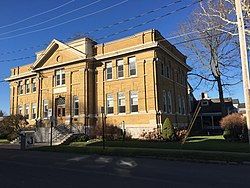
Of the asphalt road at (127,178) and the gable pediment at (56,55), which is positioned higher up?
the gable pediment at (56,55)

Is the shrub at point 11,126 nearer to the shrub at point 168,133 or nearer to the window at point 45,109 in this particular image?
the window at point 45,109

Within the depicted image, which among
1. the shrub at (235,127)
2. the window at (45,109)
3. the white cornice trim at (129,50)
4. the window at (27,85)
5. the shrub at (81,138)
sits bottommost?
the shrub at (81,138)

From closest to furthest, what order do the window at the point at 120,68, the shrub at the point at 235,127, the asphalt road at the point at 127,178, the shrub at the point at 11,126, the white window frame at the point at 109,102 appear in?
the asphalt road at the point at 127,178, the shrub at the point at 235,127, the window at the point at 120,68, the white window frame at the point at 109,102, the shrub at the point at 11,126

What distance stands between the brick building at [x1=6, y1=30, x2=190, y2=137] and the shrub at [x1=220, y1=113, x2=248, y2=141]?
6164mm

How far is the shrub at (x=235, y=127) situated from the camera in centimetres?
1961

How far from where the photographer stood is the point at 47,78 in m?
31.7

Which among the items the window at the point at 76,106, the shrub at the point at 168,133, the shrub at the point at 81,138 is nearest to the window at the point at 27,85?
the window at the point at 76,106

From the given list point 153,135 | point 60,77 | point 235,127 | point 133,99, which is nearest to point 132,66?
point 133,99

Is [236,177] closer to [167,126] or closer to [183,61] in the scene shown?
[167,126]

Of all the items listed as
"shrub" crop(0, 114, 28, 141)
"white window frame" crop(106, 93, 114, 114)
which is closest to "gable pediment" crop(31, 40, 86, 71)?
"white window frame" crop(106, 93, 114, 114)

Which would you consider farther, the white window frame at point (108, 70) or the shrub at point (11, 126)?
the shrub at point (11, 126)

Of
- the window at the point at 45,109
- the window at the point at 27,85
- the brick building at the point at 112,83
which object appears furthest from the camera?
the window at the point at 27,85

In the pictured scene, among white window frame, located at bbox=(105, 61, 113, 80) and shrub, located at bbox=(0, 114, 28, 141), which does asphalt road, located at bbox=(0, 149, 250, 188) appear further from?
shrub, located at bbox=(0, 114, 28, 141)

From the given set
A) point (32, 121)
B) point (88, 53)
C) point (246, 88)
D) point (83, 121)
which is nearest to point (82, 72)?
point (88, 53)
